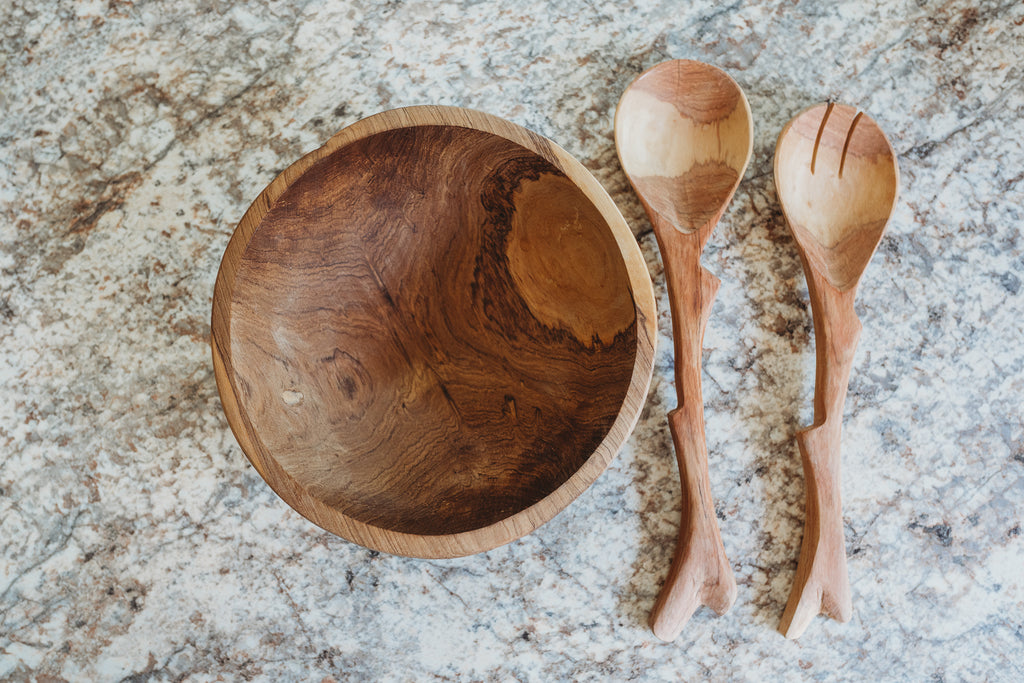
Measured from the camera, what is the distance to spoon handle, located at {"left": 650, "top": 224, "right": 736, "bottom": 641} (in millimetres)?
786

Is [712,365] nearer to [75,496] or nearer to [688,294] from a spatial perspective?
[688,294]

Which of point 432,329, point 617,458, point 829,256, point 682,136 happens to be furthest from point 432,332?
point 829,256

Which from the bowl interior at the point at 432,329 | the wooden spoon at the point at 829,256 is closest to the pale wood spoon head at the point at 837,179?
the wooden spoon at the point at 829,256

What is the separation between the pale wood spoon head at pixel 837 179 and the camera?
814 mm

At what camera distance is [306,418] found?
0.75 meters

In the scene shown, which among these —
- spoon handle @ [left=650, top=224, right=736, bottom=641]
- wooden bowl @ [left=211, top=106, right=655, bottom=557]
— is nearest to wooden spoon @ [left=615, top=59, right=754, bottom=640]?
spoon handle @ [left=650, top=224, right=736, bottom=641]

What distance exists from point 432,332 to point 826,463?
0.50 meters

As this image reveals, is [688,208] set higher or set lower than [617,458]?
higher

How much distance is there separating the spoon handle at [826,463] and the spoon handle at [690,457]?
0.32 ft

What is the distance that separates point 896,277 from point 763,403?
235 mm

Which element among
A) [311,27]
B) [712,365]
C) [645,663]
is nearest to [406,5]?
[311,27]

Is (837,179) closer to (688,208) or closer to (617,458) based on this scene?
(688,208)

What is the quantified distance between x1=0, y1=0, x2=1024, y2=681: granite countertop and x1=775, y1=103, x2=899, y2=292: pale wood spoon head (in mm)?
39

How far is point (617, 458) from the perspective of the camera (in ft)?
2.76
